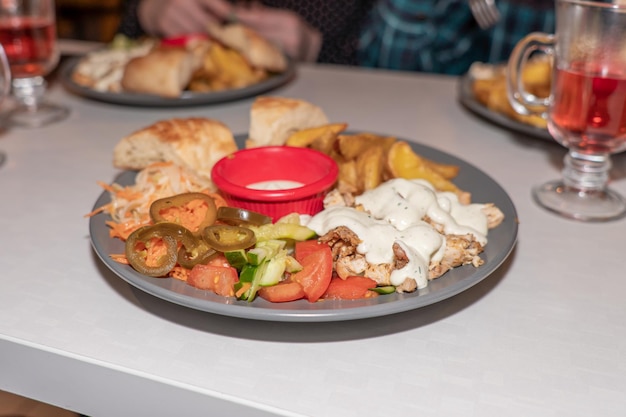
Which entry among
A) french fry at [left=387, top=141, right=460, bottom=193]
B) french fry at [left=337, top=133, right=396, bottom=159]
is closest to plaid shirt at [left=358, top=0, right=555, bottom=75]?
french fry at [left=337, top=133, right=396, bottom=159]

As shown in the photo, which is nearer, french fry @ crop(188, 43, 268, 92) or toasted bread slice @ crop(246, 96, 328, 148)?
toasted bread slice @ crop(246, 96, 328, 148)

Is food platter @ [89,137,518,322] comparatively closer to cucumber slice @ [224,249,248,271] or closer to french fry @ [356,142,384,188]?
cucumber slice @ [224,249,248,271]

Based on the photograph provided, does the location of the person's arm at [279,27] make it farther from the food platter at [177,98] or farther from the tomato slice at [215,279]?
the tomato slice at [215,279]

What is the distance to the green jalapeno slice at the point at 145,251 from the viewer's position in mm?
1161

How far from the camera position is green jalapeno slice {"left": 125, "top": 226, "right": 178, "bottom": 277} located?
3.81ft

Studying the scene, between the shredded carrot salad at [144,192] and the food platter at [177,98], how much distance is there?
717 mm

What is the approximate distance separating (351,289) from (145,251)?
38cm

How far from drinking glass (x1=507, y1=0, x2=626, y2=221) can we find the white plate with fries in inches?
7.3

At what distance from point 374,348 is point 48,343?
531 mm

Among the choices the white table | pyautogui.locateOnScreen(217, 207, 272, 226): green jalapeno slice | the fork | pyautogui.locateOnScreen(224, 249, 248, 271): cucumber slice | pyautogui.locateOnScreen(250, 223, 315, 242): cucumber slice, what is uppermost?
the fork

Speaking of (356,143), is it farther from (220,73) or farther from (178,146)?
(220,73)

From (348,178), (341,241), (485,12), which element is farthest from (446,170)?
(485,12)

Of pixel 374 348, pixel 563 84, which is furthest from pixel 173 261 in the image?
pixel 563 84

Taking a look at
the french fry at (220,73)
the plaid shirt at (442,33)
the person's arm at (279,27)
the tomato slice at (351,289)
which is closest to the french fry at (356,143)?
the tomato slice at (351,289)
